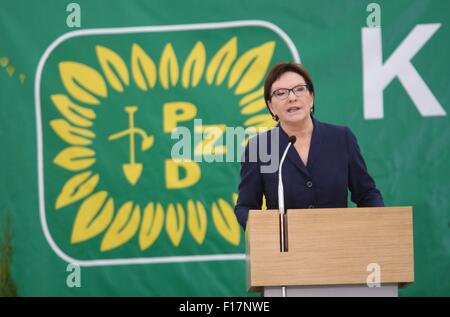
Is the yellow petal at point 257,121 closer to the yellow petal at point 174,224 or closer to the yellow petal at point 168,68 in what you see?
the yellow petal at point 168,68

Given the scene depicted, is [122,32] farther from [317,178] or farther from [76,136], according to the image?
[317,178]

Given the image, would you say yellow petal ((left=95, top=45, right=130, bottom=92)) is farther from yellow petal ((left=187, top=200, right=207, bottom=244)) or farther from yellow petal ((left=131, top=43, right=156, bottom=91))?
yellow petal ((left=187, top=200, right=207, bottom=244))

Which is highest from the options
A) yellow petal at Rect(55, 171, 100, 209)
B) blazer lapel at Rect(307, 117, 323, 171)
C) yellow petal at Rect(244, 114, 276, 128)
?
yellow petal at Rect(244, 114, 276, 128)

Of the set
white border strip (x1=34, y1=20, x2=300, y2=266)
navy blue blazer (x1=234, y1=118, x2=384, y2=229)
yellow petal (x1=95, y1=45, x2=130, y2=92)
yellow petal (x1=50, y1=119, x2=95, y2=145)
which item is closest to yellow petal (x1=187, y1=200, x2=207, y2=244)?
white border strip (x1=34, y1=20, x2=300, y2=266)

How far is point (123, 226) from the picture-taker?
16.4 feet

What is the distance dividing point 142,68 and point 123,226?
0.97 metres

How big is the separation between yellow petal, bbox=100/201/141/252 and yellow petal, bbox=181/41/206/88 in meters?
0.82

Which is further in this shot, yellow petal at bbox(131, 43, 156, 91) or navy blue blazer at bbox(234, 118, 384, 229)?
yellow petal at bbox(131, 43, 156, 91)

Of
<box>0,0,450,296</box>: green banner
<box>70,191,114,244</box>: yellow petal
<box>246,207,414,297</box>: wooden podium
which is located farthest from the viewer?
<box>70,191,114,244</box>: yellow petal

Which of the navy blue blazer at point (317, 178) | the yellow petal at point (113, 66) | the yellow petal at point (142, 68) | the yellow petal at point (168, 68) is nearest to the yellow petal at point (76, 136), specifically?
the yellow petal at point (113, 66)

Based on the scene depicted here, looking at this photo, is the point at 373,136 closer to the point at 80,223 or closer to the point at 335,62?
the point at 335,62

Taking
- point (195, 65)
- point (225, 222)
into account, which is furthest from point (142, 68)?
point (225, 222)

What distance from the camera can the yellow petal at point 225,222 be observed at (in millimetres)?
4953

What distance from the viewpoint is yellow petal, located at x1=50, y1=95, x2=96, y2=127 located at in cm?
505
